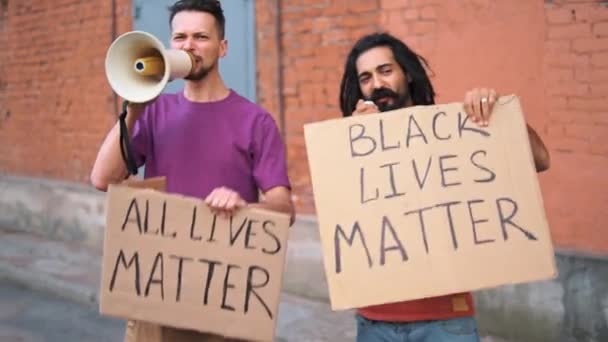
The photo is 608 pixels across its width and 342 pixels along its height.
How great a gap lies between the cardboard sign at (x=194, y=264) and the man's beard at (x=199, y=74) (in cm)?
39

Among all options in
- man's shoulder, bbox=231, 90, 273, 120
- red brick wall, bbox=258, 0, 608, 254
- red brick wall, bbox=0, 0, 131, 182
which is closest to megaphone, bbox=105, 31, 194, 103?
man's shoulder, bbox=231, 90, 273, 120

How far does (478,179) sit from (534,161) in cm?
21

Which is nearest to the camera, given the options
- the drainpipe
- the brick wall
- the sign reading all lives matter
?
the sign reading all lives matter

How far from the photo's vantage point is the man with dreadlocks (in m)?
1.90

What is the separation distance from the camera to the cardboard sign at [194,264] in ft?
6.34

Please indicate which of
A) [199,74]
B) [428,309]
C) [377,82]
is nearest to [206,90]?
[199,74]

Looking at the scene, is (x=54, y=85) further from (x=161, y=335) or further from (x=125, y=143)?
(x=161, y=335)

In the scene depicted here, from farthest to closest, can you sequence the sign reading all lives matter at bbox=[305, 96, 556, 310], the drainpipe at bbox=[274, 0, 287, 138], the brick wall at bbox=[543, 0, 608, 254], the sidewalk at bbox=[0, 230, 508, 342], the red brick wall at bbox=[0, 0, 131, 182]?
the red brick wall at bbox=[0, 0, 131, 182] < the drainpipe at bbox=[274, 0, 287, 138] < the sidewalk at bbox=[0, 230, 508, 342] < the brick wall at bbox=[543, 0, 608, 254] < the sign reading all lives matter at bbox=[305, 96, 556, 310]

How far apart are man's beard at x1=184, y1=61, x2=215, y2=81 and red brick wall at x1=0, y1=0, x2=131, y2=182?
463cm

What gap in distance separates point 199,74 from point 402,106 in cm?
65

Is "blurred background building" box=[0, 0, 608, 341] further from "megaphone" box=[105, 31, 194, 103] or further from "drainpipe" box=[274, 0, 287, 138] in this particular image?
"megaphone" box=[105, 31, 194, 103]

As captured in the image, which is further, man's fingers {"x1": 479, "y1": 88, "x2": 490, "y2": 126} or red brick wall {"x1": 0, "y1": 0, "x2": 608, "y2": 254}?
red brick wall {"x1": 0, "y1": 0, "x2": 608, "y2": 254}

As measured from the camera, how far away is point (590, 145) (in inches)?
144

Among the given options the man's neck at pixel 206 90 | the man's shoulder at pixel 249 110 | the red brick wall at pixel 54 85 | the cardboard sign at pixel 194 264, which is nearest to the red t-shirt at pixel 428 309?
the cardboard sign at pixel 194 264
